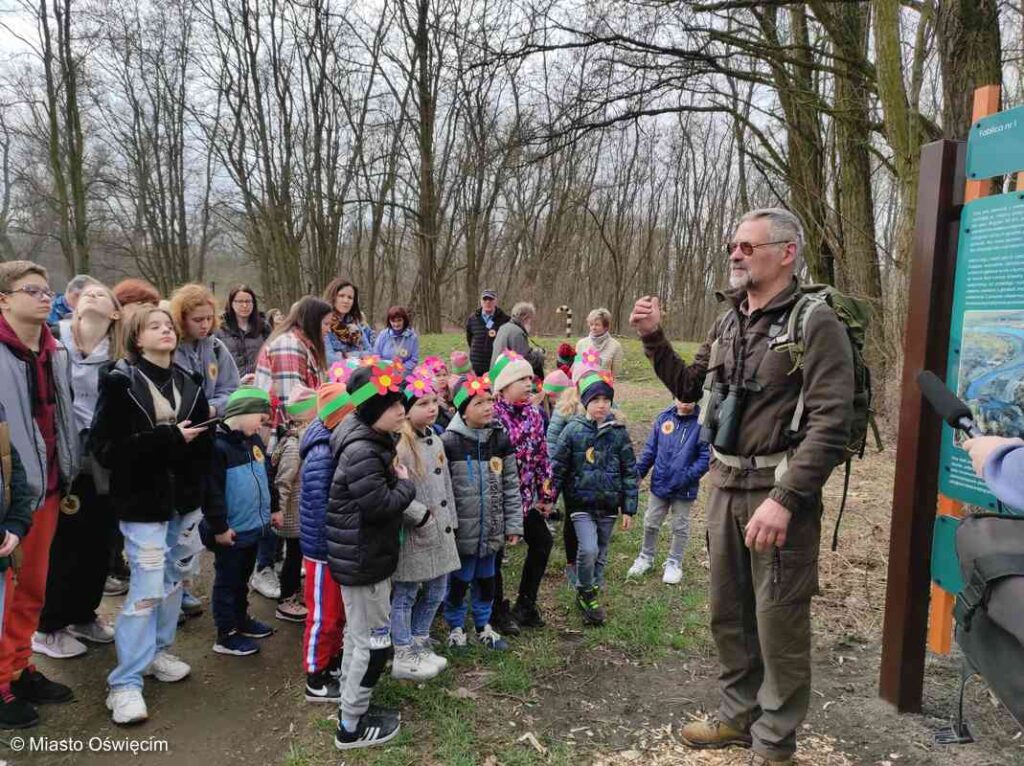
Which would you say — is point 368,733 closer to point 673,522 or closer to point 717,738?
Answer: point 717,738

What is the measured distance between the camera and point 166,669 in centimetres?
354

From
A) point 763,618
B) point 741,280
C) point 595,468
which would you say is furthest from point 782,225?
point 595,468

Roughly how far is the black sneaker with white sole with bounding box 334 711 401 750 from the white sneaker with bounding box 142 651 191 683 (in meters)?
1.13

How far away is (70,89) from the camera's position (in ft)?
58.9

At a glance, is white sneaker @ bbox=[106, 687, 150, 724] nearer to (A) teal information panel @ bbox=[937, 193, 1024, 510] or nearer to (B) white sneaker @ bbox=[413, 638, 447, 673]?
(B) white sneaker @ bbox=[413, 638, 447, 673]

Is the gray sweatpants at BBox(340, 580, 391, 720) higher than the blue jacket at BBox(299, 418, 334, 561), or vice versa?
the blue jacket at BBox(299, 418, 334, 561)

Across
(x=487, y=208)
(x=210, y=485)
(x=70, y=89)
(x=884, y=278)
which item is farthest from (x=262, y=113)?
(x=210, y=485)

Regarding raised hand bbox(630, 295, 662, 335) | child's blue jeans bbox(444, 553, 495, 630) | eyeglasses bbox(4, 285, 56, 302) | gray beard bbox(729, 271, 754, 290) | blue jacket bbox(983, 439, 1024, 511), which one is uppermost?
gray beard bbox(729, 271, 754, 290)

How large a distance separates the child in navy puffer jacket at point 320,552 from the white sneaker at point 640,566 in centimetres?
252

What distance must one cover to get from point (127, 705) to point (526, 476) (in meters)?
2.51

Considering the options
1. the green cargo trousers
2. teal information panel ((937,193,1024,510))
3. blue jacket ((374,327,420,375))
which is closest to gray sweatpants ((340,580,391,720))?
the green cargo trousers

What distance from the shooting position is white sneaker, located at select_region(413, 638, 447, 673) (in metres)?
3.58

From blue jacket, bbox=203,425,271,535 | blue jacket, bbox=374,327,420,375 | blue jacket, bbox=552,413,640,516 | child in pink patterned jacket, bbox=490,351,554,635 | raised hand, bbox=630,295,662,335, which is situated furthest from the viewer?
blue jacket, bbox=374,327,420,375

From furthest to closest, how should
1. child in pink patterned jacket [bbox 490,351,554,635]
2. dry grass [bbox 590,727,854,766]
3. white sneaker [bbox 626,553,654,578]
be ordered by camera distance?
white sneaker [bbox 626,553,654,578] → child in pink patterned jacket [bbox 490,351,554,635] → dry grass [bbox 590,727,854,766]
